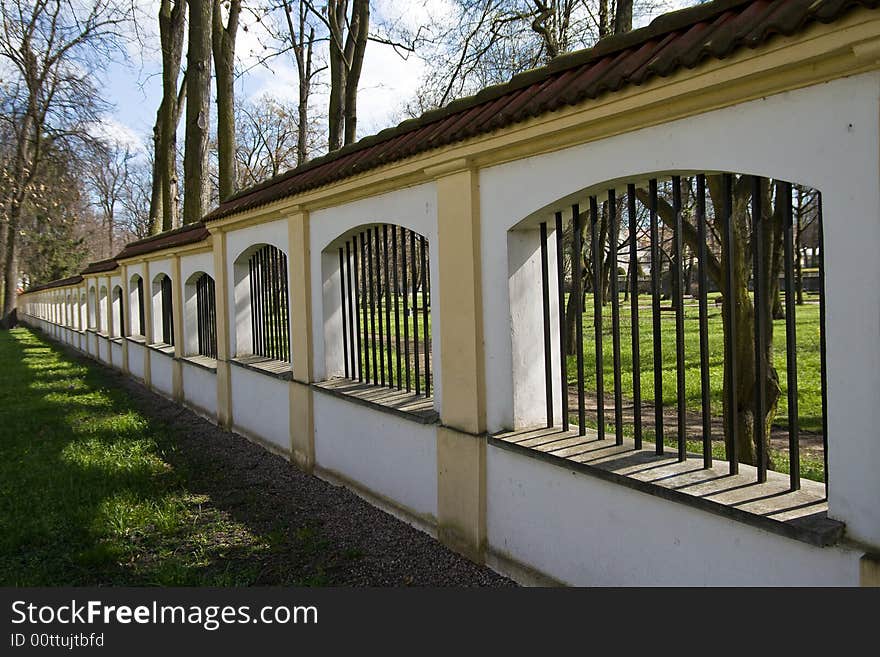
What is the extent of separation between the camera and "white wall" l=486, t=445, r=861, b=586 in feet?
9.07

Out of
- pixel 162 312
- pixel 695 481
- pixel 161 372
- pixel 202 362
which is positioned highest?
pixel 162 312

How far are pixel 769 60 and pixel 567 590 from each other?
251 cm

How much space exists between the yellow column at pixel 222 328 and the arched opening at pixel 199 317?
5.32 feet

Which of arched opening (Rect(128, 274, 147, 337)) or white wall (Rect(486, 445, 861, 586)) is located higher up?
arched opening (Rect(128, 274, 147, 337))

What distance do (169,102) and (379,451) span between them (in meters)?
17.0

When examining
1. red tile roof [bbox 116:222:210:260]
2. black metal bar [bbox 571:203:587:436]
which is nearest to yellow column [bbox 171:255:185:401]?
red tile roof [bbox 116:222:210:260]

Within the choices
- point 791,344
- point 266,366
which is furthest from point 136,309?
point 791,344

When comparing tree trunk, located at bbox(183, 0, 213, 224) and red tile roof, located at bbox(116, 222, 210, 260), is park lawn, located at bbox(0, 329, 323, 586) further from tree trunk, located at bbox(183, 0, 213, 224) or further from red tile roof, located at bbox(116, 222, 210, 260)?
tree trunk, located at bbox(183, 0, 213, 224)

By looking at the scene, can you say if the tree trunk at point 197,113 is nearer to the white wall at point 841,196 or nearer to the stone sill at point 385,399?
the stone sill at point 385,399

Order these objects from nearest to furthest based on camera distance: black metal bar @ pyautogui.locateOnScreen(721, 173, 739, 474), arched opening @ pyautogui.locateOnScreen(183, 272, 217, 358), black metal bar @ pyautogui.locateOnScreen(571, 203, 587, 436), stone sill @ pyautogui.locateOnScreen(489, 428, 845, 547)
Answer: stone sill @ pyautogui.locateOnScreen(489, 428, 845, 547), black metal bar @ pyautogui.locateOnScreen(721, 173, 739, 474), black metal bar @ pyautogui.locateOnScreen(571, 203, 587, 436), arched opening @ pyautogui.locateOnScreen(183, 272, 217, 358)

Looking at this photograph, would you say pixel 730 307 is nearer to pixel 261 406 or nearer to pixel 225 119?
Result: pixel 261 406

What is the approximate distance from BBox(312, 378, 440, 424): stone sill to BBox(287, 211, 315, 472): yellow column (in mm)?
284

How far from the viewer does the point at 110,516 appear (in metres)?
5.54

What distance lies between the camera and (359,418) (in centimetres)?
603
